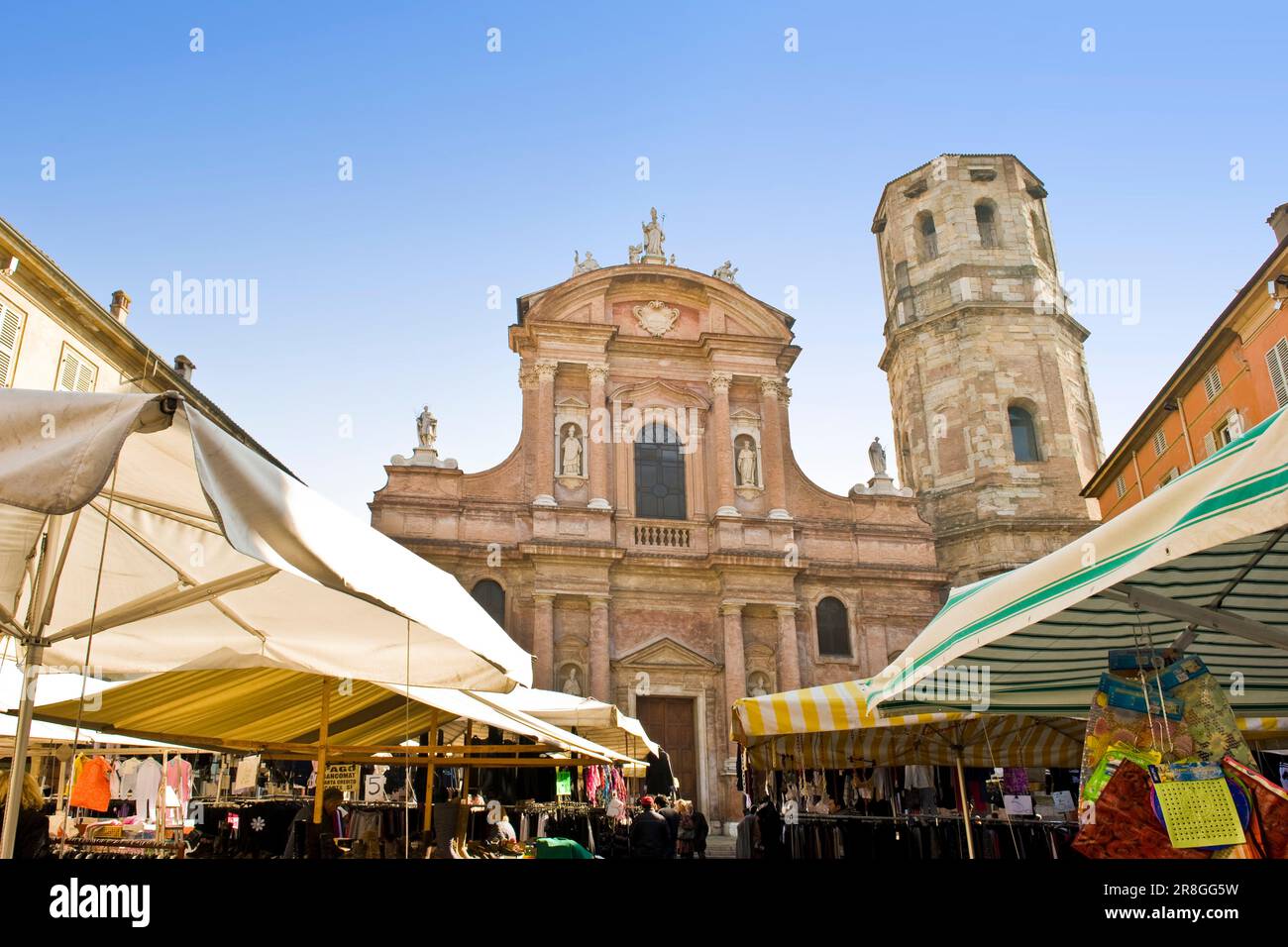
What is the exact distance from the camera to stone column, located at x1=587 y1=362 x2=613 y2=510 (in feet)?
75.8

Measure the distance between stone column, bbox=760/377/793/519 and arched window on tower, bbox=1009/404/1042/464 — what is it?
6.83m

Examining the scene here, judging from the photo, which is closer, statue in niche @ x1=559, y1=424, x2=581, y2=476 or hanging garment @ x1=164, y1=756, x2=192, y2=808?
hanging garment @ x1=164, y1=756, x2=192, y2=808

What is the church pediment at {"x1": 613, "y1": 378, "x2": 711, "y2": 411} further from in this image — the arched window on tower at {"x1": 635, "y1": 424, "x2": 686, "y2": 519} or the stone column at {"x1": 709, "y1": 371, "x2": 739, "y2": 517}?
the arched window on tower at {"x1": 635, "y1": 424, "x2": 686, "y2": 519}

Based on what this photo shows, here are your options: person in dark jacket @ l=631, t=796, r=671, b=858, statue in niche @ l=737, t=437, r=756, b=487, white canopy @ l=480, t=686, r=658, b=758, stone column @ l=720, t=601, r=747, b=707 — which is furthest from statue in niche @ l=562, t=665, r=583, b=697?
person in dark jacket @ l=631, t=796, r=671, b=858

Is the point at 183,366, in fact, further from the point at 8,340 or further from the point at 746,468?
the point at 746,468

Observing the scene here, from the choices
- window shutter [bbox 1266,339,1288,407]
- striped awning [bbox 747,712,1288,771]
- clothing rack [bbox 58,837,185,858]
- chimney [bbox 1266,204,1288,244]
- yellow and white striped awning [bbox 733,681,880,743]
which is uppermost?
chimney [bbox 1266,204,1288,244]

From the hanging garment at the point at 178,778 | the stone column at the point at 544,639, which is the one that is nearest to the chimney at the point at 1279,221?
the stone column at the point at 544,639

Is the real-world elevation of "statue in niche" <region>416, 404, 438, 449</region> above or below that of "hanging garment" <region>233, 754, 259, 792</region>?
above

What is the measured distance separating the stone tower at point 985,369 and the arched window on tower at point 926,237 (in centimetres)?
5

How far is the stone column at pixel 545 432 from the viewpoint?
75.3ft

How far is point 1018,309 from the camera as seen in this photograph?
1051 inches

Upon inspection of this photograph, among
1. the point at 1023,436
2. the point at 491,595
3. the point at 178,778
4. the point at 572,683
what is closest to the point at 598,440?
the point at 491,595
